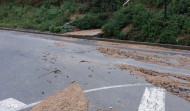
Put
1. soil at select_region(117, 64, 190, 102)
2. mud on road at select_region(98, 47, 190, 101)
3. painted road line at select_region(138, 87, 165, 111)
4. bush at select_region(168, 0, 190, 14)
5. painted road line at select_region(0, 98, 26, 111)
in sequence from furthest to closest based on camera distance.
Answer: bush at select_region(168, 0, 190, 14)
mud on road at select_region(98, 47, 190, 101)
soil at select_region(117, 64, 190, 102)
painted road line at select_region(0, 98, 26, 111)
painted road line at select_region(138, 87, 165, 111)

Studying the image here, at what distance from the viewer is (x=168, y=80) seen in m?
6.76

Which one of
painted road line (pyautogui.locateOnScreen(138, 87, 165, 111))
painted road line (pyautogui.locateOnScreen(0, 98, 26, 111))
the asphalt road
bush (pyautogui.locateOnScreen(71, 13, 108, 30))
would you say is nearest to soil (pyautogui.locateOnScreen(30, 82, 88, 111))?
the asphalt road

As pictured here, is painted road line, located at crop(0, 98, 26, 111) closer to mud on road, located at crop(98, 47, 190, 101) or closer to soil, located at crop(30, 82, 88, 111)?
soil, located at crop(30, 82, 88, 111)

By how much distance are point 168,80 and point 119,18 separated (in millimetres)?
9504

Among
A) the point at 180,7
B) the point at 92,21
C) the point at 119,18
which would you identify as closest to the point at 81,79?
the point at 180,7

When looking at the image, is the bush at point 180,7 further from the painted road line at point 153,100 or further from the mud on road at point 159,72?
the painted road line at point 153,100

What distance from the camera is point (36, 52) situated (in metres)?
11.5

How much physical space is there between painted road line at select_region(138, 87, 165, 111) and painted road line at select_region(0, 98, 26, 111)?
2738 millimetres

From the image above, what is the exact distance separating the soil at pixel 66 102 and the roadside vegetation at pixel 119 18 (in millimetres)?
7317

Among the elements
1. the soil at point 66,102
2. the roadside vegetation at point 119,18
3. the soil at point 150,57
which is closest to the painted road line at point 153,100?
the soil at point 66,102

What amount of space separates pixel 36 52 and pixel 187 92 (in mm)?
7544

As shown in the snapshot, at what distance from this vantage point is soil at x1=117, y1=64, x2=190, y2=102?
598 cm

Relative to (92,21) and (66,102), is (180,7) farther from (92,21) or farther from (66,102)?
(66,102)

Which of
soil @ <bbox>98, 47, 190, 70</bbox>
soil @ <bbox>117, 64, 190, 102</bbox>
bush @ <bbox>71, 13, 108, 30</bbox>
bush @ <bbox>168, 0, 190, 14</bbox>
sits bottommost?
soil @ <bbox>117, 64, 190, 102</bbox>
